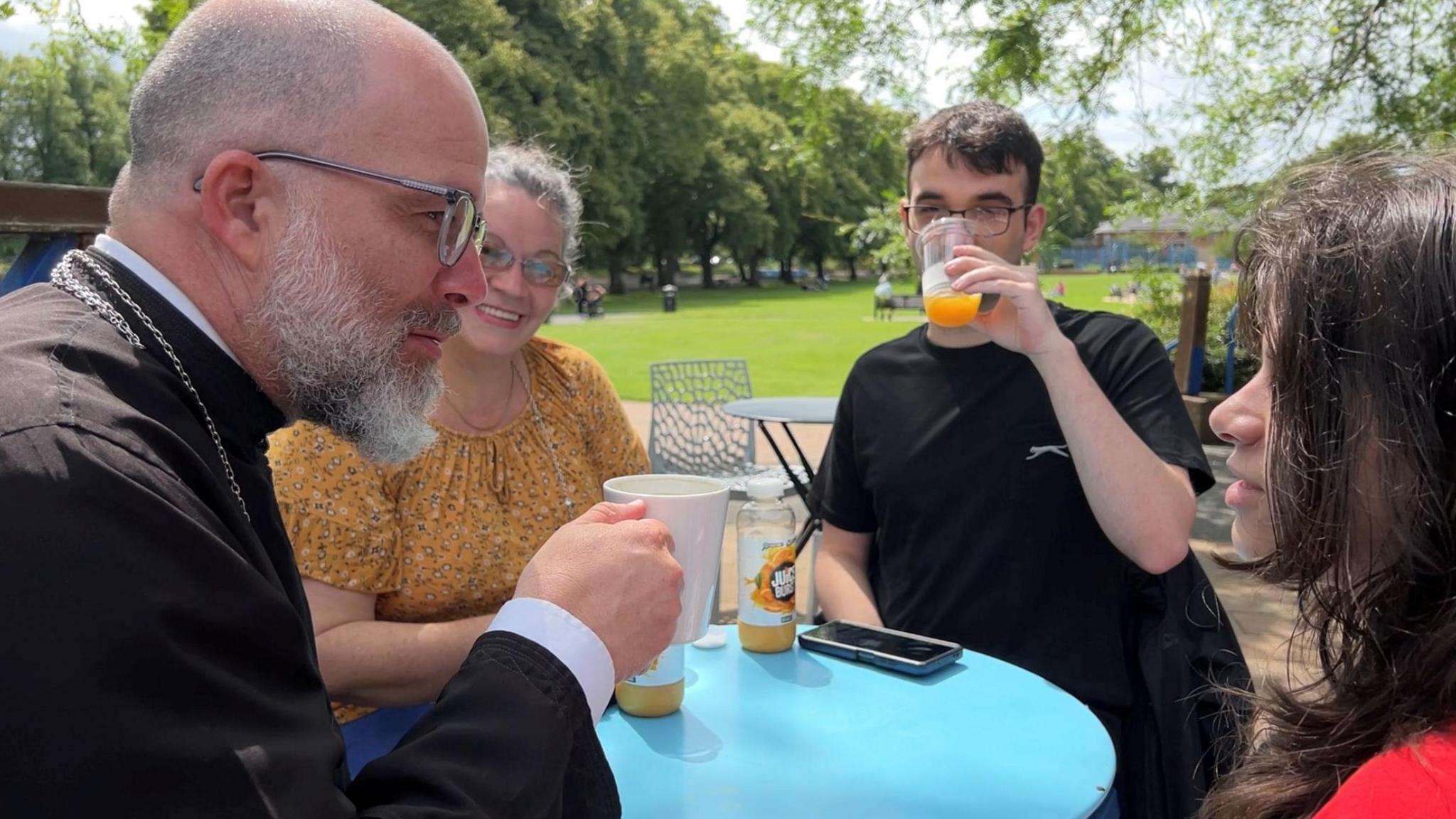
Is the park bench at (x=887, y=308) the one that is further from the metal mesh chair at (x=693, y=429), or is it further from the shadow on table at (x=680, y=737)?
the shadow on table at (x=680, y=737)

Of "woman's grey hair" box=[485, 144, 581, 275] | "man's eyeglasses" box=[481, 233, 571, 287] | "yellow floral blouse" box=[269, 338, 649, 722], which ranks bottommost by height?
"yellow floral blouse" box=[269, 338, 649, 722]

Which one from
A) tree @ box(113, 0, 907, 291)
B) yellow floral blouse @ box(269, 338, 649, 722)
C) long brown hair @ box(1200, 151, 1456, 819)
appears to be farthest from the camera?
tree @ box(113, 0, 907, 291)

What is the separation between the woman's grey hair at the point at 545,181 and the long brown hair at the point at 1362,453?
182 cm

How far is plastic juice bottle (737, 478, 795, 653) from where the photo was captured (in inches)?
77.5

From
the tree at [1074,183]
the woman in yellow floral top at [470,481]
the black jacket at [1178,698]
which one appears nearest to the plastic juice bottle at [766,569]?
the woman in yellow floral top at [470,481]

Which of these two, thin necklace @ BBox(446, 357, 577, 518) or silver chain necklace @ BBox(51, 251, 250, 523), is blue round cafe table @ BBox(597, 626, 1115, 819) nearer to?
thin necklace @ BBox(446, 357, 577, 518)

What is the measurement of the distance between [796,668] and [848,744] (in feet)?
1.11

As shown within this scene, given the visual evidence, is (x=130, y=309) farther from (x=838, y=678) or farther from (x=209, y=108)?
(x=838, y=678)

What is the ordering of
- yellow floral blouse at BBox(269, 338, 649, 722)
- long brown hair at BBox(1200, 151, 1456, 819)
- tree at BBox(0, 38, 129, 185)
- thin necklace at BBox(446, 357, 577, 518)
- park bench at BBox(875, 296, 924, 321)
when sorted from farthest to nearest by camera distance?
park bench at BBox(875, 296, 924, 321)
tree at BBox(0, 38, 129, 185)
thin necklace at BBox(446, 357, 577, 518)
yellow floral blouse at BBox(269, 338, 649, 722)
long brown hair at BBox(1200, 151, 1456, 819)

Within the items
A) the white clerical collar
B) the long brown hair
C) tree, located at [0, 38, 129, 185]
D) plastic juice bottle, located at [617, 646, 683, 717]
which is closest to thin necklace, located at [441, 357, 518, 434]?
plastic juice bottle, located at [617, 646, 683, 717]

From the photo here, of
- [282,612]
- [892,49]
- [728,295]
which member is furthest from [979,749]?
[728,295]

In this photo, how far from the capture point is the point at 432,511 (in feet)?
7.25

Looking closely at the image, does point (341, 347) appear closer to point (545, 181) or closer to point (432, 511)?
point (432, 511)

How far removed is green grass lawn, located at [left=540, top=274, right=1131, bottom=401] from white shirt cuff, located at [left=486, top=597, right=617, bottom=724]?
7.04m
